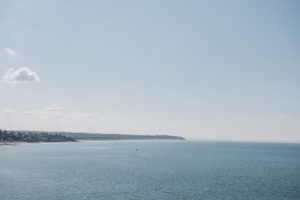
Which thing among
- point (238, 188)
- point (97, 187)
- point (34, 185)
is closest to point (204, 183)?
point (238, 188)

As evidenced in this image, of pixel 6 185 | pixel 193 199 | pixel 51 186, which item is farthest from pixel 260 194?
pixel 6 185

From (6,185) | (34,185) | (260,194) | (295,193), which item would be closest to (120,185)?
(34,185)

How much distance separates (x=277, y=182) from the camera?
88188 millimetres

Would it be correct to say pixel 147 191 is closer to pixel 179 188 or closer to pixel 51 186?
pixel 179 188

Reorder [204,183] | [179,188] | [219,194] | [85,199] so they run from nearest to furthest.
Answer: [85,199] < [219,194] < [179,188] < [204,183]

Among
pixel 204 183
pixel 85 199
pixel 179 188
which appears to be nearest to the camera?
pixel 85 199

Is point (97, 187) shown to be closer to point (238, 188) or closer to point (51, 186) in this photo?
point (51, 186)

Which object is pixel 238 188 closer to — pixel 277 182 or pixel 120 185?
pixel 277 182

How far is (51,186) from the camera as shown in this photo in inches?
3017

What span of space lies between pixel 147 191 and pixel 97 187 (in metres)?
12.5

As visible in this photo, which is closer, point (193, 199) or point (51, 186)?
point (193, 199)

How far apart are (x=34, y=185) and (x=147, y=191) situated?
26.9 m

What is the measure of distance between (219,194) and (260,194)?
9024mm

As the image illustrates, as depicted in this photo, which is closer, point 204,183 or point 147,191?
point 147,191
